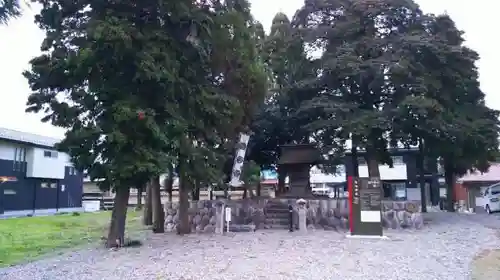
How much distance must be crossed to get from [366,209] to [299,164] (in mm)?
6691

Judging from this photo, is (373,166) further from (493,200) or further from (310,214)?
(493,200)

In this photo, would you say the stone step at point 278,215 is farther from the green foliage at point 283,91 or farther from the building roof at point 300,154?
the green foliage at point 283,91

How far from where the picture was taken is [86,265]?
29.8 feet

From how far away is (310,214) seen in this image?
57.4 ft

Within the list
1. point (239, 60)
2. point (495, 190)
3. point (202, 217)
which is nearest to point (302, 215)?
point (202, 217)

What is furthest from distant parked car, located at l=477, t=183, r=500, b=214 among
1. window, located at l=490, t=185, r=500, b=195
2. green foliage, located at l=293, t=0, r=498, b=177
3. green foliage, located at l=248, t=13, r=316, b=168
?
green foliage, located at l=248, t=13, r=316, b=168

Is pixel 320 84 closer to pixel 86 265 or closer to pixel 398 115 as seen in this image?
pixel 398 115

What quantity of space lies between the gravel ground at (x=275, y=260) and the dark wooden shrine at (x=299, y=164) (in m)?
6.05

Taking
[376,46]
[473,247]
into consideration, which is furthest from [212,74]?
[473,247]

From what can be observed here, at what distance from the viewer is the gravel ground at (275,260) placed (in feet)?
25.6

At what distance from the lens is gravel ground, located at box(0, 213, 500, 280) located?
7801 millimetres

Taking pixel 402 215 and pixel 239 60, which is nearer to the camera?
pixel 239 60


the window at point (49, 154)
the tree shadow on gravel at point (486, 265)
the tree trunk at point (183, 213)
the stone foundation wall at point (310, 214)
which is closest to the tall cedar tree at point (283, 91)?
the stone foundation wall at point (310, 214)

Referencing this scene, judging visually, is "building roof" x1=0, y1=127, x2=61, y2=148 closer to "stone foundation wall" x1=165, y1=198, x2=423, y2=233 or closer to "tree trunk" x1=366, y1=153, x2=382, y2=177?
"stone foundation wall" x1=165, y1=198, x2=423, y2=233
